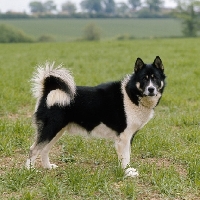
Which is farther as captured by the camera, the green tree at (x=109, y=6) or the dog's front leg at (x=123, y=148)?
the green tree at (x=109, y=6)

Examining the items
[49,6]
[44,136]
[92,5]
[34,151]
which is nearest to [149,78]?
[44,136]

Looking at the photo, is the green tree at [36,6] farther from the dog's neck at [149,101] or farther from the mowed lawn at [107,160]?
the dog's neck at [149,101]

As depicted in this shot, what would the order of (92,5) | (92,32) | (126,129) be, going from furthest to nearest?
(92,5) → (92,32) → (126,129)

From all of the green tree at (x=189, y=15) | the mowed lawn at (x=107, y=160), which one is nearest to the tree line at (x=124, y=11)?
the green tree at (x=189, y=15)

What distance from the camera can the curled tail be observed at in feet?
16.5

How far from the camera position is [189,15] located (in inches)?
2295

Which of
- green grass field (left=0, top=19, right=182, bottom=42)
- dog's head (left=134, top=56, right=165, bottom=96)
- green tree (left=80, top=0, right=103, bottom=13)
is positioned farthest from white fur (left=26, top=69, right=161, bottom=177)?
green tree (left=80, top=0, right=103, bottom=13)

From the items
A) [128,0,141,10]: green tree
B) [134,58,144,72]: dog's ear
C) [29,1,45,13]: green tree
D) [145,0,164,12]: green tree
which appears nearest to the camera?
[134,58,144,72]: dog's ear

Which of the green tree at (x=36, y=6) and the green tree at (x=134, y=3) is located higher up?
the green tree at (x=134, y=3)

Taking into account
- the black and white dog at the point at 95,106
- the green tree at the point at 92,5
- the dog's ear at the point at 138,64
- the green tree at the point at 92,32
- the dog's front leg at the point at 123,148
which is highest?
the dog's ear at the point at 138,64

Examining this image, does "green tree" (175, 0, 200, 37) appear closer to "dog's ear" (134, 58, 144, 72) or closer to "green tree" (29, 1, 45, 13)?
Result: "green tree" (29, 1, 45, 13)

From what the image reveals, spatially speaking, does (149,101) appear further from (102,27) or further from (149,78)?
(102,27)

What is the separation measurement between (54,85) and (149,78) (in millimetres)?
1158

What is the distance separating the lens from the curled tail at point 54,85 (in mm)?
5023
